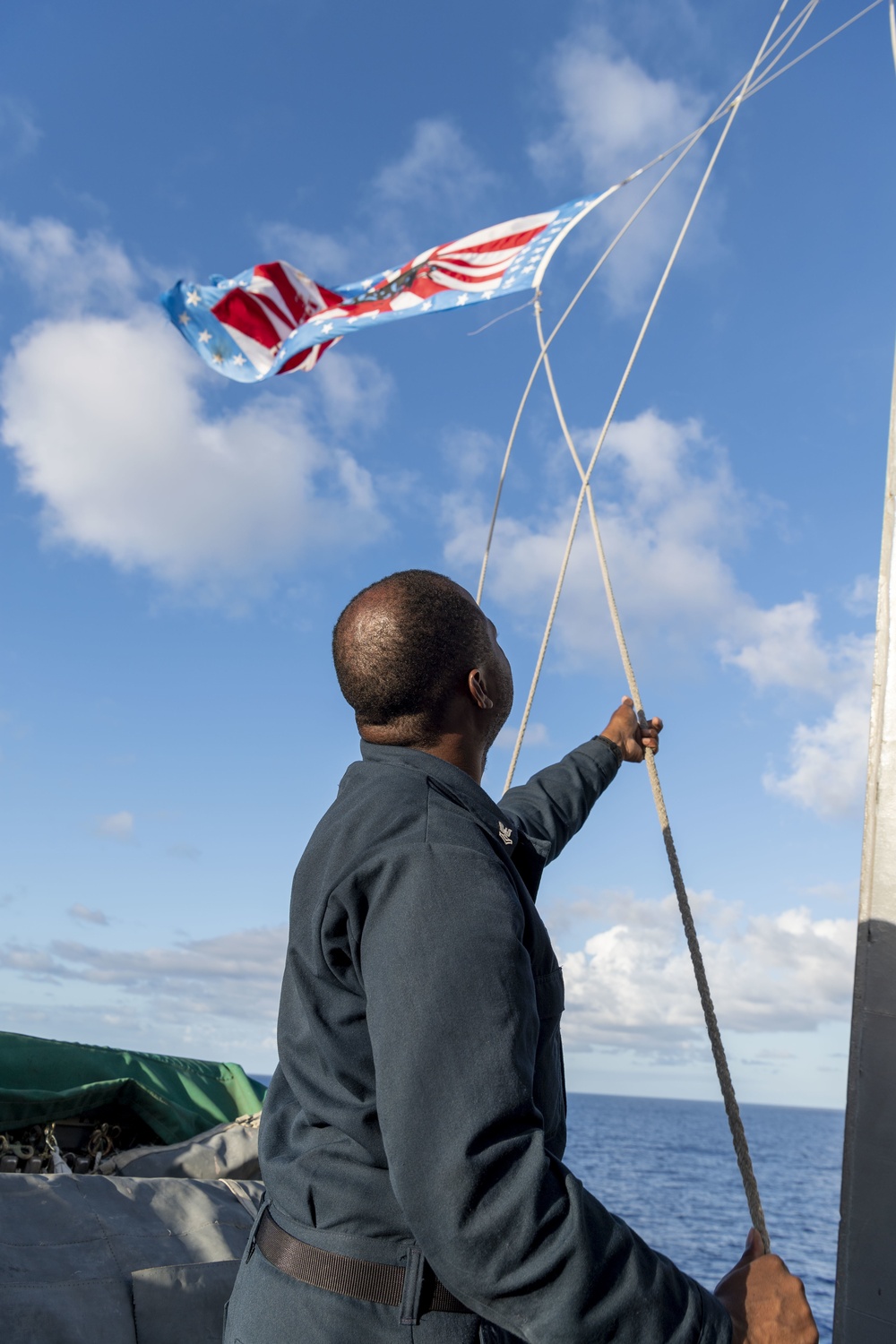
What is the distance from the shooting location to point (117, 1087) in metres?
5.07

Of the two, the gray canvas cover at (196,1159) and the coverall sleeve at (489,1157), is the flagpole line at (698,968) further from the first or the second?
the gray canvas cover at (196,1159)

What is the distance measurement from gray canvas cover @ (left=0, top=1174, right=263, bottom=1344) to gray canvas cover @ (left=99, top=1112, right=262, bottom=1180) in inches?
22.3

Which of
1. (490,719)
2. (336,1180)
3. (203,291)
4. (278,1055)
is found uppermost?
(203,291)

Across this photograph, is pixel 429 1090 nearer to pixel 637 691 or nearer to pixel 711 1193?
pixel 637 691

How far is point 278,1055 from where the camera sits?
1967 millimetres

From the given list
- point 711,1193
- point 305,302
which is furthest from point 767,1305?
point 711,1193

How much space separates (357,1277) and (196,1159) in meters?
3.60

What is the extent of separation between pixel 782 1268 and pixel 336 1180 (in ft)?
2.33

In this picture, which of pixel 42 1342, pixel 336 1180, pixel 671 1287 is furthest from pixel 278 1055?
A: pixel 42 1342

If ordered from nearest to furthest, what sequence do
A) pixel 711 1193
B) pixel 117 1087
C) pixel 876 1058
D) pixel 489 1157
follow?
pixel 489 1157, pixel 876 1058, pixel 117 1087, pixel 711 1193

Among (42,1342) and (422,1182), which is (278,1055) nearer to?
(422,1182)

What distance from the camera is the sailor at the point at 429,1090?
1.42 meters

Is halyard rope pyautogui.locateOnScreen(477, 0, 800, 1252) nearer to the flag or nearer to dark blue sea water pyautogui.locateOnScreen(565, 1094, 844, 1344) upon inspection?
the flag

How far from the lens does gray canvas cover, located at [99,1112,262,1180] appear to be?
480cm
